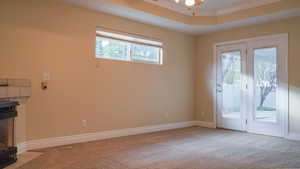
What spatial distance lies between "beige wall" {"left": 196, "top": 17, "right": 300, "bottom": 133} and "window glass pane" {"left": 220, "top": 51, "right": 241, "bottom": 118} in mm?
372

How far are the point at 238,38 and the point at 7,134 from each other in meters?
4.94

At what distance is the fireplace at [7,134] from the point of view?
2.67 m

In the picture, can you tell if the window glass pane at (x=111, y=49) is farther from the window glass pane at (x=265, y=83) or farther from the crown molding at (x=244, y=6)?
the window glass pane at (x=265, y=83)

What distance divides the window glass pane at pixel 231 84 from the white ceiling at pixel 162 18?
0.75m

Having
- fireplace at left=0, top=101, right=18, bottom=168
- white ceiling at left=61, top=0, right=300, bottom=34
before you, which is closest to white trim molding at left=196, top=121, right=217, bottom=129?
white ceiling at left=61, top=0, right=300, bottom=34

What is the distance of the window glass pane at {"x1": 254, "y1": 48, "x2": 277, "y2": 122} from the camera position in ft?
15.0

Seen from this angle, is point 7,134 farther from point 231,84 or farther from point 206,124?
point 231,84

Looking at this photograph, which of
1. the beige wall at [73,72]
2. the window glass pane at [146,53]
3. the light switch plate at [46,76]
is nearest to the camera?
the beige wall at [73,72]

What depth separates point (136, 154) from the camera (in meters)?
3.25

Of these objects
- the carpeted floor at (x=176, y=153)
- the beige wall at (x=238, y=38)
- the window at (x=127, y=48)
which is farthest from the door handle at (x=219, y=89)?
the window at (x=127, y=48)

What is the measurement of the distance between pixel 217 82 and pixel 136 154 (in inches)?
126

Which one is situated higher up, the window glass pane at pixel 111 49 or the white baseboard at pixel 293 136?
the window glass pane at pixel 111 49

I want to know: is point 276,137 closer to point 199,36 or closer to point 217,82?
point 217,82

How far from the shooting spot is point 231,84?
17.4 ft
